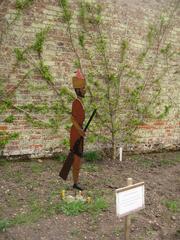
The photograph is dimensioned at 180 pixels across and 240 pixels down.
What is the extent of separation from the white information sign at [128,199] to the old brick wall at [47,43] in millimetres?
3198

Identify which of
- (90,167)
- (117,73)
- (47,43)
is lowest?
(90,167)

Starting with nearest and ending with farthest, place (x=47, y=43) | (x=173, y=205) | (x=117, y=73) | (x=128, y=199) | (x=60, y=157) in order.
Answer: (x=128, y=199) → (x=173, y=205) → (x=47, y=43) → (x=60, y=157) → (x=117, y=73)

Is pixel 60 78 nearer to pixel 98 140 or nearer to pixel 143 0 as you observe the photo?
pixel 98 140

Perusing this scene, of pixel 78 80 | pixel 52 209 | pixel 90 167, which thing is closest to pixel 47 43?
pixel 78 80

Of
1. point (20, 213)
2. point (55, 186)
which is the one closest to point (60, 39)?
point (55, 186)

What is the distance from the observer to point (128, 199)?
3473 millimetres

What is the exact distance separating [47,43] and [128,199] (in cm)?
378

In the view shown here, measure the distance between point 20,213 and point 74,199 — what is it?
0.75m

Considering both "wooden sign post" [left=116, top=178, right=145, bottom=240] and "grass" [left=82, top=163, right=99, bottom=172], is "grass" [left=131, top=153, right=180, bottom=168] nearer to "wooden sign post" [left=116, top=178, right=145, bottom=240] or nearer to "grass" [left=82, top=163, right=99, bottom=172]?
"grass" [left=82, top=163, right=99, bottom=172]

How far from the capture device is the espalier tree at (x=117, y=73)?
6914 millimetres

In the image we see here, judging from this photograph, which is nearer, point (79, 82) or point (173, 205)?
point (79, 82)

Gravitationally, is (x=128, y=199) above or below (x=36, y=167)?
above

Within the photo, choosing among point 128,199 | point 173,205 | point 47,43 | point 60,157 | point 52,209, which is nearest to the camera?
point 128,199

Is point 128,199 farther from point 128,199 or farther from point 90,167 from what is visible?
point 90,167
